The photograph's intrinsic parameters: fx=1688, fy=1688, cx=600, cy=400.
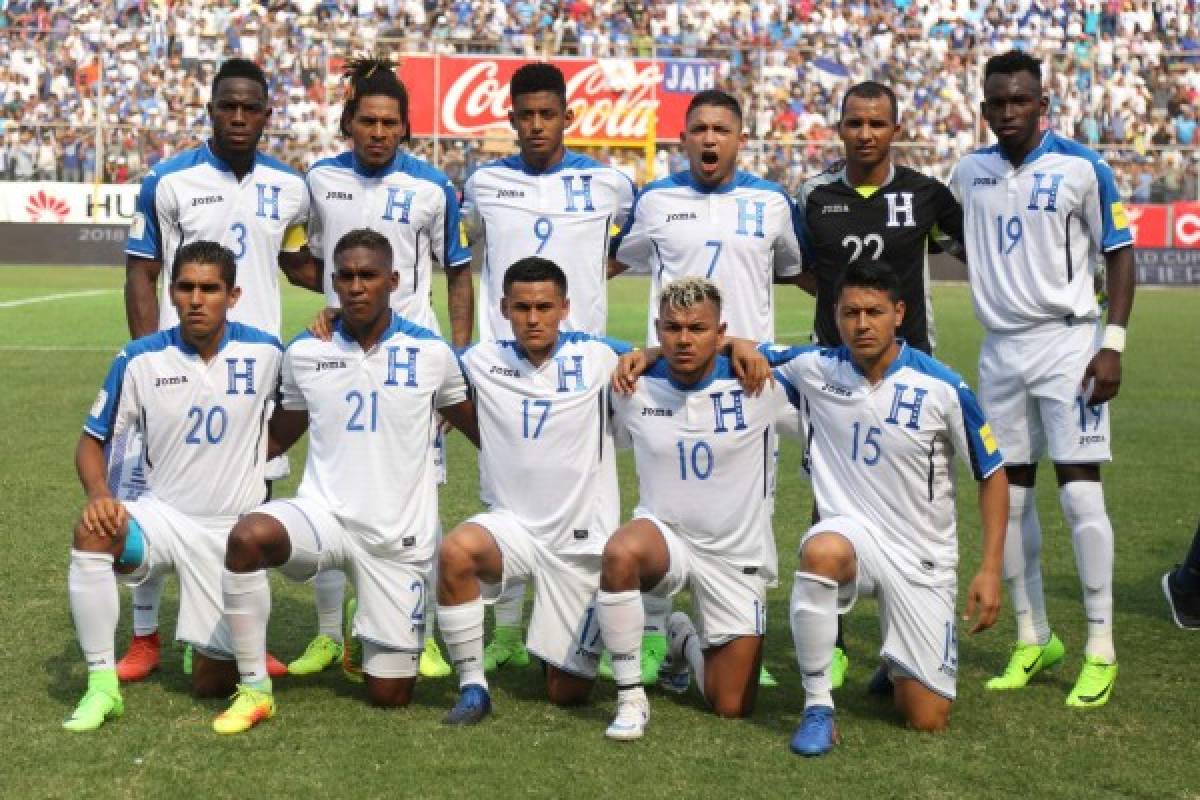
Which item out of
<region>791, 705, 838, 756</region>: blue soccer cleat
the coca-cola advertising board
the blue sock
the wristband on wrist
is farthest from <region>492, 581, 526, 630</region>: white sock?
the coca-cola advertising board

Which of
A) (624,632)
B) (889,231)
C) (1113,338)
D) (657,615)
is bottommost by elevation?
(657,615)

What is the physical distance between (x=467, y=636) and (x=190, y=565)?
102 cm

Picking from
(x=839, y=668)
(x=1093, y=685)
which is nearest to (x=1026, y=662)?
(x=1093, y=685)

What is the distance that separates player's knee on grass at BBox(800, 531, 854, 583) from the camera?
5422mm

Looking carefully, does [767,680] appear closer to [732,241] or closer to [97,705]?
[732,241]

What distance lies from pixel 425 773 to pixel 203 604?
1290mm

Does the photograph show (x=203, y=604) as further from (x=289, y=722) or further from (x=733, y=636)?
(x=733, y=636)

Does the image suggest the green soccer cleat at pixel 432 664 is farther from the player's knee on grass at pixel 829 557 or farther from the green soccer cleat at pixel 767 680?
the player's knee on grass at pixel 829 557

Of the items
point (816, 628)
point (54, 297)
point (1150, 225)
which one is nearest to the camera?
point (816, 628)

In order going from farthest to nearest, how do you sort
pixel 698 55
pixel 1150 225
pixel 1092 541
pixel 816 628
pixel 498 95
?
pixel 698 55 < pixel 498 95 < pixel 1150 225 < pixel 1092 541 < pixel 816 628

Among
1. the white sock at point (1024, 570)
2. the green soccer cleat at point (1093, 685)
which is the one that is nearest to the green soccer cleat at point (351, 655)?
the white sock at point (1024, 570)

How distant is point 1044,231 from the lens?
6320 mm

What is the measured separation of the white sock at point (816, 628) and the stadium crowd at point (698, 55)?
2871 cm

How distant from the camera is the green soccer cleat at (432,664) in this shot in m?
6.30
